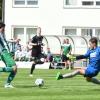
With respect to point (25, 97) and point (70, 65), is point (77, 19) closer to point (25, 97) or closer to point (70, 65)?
point (70, 65)

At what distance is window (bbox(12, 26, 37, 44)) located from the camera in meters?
47.7

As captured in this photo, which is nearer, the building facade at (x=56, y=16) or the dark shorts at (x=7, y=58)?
the dark shorts at (x=7, y=58)

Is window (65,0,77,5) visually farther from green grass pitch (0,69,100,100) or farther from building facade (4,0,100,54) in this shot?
green grass pitch (0,69,100,100)

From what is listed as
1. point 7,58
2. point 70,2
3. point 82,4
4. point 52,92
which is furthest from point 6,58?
point 70,2

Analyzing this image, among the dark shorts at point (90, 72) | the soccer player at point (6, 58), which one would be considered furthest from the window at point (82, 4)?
the dark shorts at point (90, 72)

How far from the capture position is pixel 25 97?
15.5m

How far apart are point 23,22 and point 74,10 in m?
3.92

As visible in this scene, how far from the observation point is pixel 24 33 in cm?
4797

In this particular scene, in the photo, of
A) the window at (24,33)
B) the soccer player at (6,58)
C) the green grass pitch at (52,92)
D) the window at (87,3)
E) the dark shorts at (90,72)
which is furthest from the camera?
the window at (24,33)

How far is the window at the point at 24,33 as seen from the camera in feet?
157

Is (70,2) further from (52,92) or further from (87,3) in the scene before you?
(52,92)

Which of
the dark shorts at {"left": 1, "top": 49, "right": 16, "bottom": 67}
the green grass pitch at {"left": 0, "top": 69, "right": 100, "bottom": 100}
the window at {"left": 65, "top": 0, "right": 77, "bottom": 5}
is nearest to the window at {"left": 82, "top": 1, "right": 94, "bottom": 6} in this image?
the window at {"left": 65, "top": 0, "right": 77, "bottom": 5}

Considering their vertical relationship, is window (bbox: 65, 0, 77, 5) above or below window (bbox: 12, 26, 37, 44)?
above

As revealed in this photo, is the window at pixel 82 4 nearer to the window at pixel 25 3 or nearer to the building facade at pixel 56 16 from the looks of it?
the building facade at pixel 56 16
